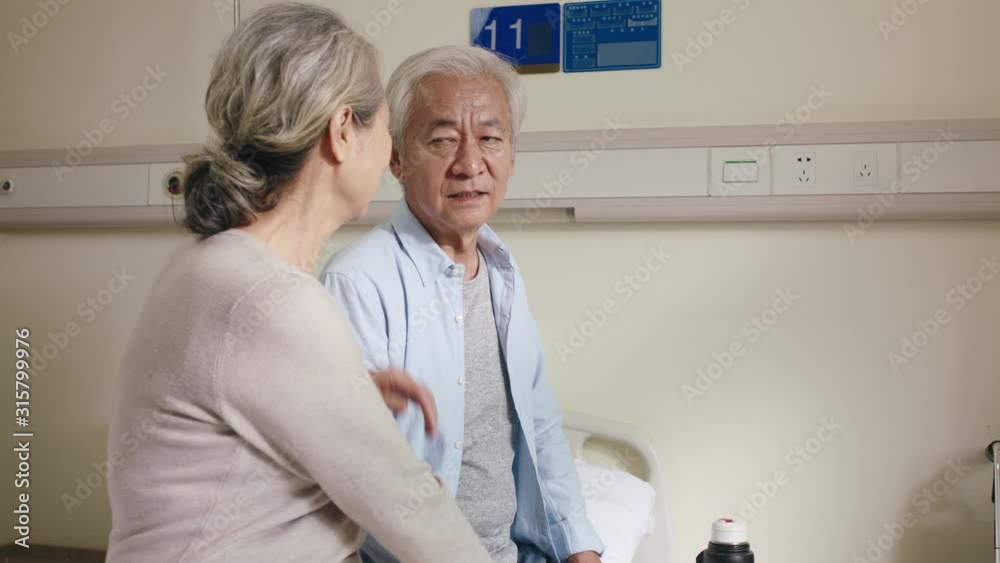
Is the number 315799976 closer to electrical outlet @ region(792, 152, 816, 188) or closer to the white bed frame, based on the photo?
the white bed frame

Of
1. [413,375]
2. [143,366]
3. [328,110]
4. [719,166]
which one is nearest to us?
[143,366]

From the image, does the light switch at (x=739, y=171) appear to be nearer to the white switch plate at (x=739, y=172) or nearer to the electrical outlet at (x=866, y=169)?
the white switch plate at (x=739, y=172)

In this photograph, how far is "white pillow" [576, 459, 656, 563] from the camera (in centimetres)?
196

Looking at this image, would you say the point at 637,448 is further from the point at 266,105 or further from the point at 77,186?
the point at 77,186

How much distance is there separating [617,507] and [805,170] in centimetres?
92

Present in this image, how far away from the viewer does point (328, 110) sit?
1.14m

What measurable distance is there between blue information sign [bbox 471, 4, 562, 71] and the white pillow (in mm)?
1041

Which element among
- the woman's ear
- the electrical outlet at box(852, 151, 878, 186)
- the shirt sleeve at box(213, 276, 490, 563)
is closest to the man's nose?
the woman's ear

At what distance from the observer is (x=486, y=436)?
1.68 meters

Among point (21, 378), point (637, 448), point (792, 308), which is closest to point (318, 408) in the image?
point (637, 448)

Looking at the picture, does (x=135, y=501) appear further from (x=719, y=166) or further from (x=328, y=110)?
(x=719, y=166)

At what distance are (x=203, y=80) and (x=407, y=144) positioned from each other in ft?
4.15

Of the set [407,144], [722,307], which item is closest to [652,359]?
[722,307]

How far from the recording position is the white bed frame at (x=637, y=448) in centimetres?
239
